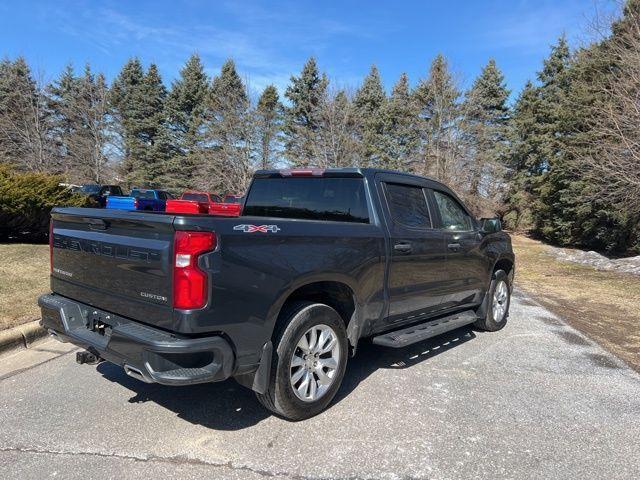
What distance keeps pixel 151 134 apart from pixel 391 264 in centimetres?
4608

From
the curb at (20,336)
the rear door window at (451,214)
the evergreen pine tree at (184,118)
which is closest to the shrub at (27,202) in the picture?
the curb at (20,336)

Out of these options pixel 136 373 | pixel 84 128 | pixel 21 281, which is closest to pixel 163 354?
pixel 136 373

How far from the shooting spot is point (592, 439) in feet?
11.6

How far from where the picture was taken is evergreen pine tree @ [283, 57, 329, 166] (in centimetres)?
3269

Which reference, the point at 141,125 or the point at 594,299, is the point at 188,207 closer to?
the point at 594,299

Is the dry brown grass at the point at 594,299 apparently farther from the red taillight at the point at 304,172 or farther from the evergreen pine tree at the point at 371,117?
the evergreen pine tree at the point at 371,117

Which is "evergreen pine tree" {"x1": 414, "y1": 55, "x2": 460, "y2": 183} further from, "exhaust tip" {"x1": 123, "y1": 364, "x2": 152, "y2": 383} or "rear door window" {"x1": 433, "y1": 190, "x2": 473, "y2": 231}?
"exhaust tip" {"x1": 123, "y1": 364, "x2": 152, "y2": 383}

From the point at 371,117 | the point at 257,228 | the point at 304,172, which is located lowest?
the point at 257,228

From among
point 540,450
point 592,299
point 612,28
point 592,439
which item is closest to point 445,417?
point 540,450

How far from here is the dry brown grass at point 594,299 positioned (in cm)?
661

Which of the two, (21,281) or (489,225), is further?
(21,281)

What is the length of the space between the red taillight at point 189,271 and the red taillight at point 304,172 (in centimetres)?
202

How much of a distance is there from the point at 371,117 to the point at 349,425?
38.4 meters

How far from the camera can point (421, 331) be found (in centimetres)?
480
